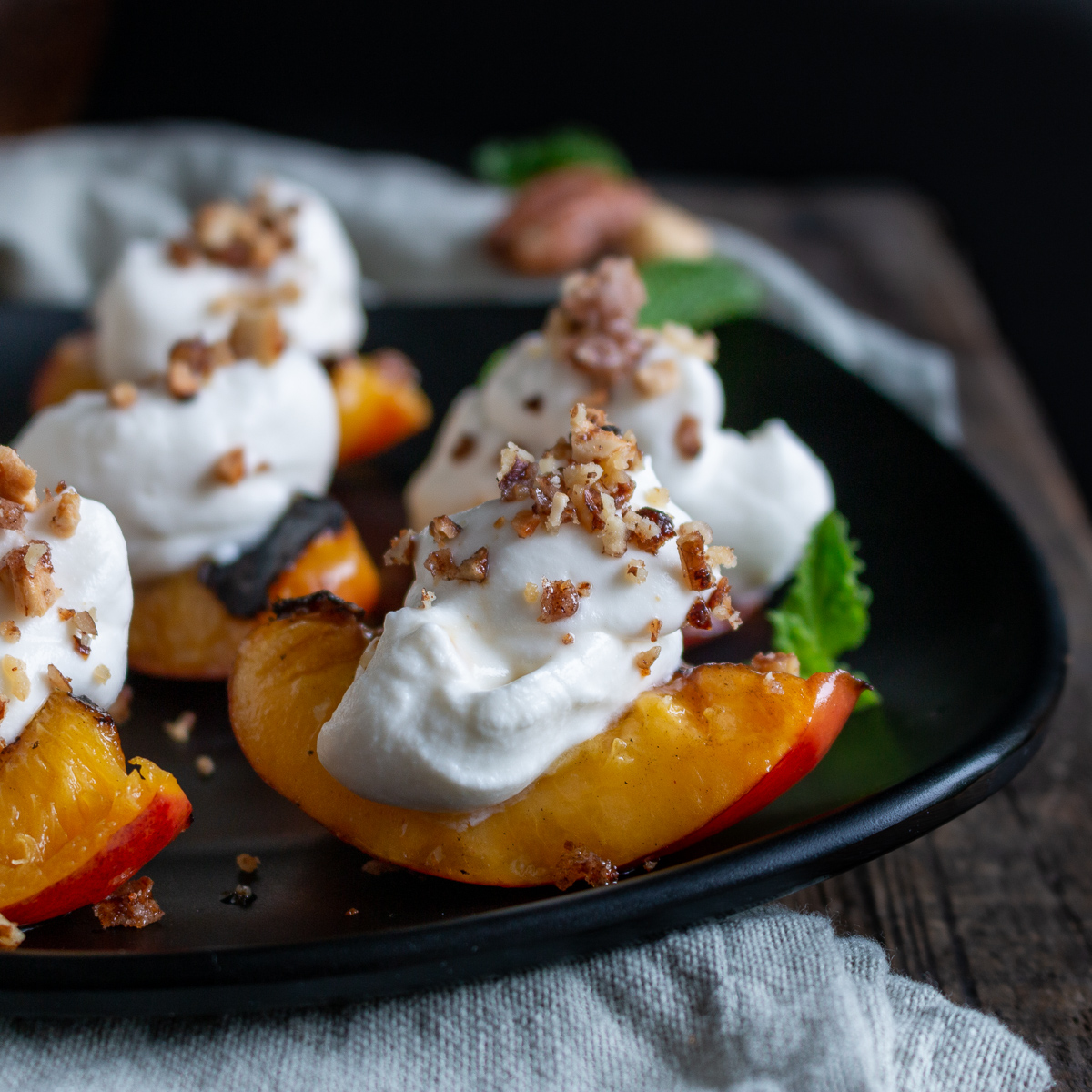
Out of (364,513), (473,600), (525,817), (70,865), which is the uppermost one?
(473,600)

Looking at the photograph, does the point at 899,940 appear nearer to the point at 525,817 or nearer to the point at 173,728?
the point at 525,817

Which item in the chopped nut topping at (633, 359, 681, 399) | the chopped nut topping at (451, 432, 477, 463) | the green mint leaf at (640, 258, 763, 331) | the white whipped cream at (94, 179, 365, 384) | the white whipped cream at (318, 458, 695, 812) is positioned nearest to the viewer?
the white whipped cream at (318, 458, 695, 812)

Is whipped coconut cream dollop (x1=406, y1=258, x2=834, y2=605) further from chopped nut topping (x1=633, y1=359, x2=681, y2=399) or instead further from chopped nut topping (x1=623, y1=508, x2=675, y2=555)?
chopped nut topping (x1=623, y1=508, x2=675, y2=555)

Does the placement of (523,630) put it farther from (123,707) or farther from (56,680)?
(123,707)

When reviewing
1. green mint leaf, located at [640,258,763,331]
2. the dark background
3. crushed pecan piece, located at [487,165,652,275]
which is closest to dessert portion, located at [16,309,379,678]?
green mint leaf, located at [640,258,763,331]

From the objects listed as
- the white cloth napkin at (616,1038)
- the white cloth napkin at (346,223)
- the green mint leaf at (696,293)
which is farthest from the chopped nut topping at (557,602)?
the white cloth napkin at (346,223)

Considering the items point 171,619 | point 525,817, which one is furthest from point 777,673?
point 171,619
